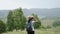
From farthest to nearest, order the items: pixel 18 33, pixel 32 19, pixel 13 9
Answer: pixel 13 9 → pixel 18 33 → pixel 32 19

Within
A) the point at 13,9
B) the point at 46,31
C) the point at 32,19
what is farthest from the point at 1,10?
the point at 32,19

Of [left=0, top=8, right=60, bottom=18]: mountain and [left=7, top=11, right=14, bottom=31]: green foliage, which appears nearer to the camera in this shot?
[left=7, top=11, right=14, bottom=31]: green foliage

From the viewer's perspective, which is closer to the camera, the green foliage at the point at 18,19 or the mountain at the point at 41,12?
the green foliage at the point at 18,19

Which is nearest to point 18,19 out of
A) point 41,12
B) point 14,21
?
point 14,21

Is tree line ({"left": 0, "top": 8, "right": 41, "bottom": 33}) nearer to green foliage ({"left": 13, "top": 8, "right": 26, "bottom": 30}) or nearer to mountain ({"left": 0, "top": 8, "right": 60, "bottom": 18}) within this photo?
green foliage ({"left": 13, "top": 8, "right": 26, "bottom": 30})

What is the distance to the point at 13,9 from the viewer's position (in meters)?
4.75

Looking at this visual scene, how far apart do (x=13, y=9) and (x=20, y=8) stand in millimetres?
208

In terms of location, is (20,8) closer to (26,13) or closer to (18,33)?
(26,13)

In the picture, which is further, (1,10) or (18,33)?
(1,10)

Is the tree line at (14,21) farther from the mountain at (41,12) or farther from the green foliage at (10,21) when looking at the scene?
the mountain at (41,12)

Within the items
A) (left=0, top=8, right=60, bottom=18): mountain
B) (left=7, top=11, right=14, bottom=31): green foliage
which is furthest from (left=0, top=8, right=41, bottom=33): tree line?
(left=0, top=8, right=60, bottom=18): mountain

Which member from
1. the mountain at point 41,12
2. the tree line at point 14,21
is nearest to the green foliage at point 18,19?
the tree line at point 14,21

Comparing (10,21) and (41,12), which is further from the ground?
(41,12)

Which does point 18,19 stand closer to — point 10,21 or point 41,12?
point 10,21
